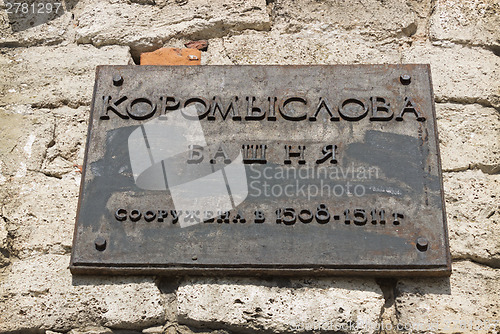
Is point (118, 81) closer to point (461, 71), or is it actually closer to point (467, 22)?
point (461, 71)

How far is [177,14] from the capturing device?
2992 mm

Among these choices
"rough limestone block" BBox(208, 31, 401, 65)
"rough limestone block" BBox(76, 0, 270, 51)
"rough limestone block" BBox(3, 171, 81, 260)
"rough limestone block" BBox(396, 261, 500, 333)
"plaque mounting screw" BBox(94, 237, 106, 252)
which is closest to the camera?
"rough limestone block" BBox(396, 261, 500, 333)

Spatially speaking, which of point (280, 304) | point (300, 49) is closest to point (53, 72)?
point (300, 49)

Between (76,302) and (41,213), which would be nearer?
(76,302)

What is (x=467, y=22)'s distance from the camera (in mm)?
2885

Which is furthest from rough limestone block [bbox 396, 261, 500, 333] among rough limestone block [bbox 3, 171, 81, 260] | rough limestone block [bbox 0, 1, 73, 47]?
rough limestone block [bbox 0, 1, 73, 47]

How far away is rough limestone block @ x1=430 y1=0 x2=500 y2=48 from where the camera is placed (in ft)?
9.34

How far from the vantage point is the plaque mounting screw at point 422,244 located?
90.1 inches

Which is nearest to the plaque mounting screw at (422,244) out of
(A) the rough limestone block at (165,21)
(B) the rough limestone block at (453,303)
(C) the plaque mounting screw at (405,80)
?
(B) the rough limestone block at (453,303)

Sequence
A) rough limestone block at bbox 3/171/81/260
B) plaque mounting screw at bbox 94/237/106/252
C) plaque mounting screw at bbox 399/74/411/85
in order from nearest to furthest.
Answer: plaque mounting screw at bbox 94/237/106/252, rough limestone block at bbox 3/171/81/260, plaque mounting screw at bbox 399/74/411/85

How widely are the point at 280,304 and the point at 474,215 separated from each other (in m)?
0.76

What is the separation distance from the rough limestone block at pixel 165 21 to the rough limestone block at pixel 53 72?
0.21 ft

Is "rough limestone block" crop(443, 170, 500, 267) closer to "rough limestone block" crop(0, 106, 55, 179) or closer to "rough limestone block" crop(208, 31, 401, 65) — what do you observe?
"rough limestone block" crop(208, 31, 401, 65)

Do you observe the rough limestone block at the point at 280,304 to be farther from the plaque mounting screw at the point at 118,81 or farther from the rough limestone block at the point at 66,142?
the plaque mounting screw at the point at 118,81
